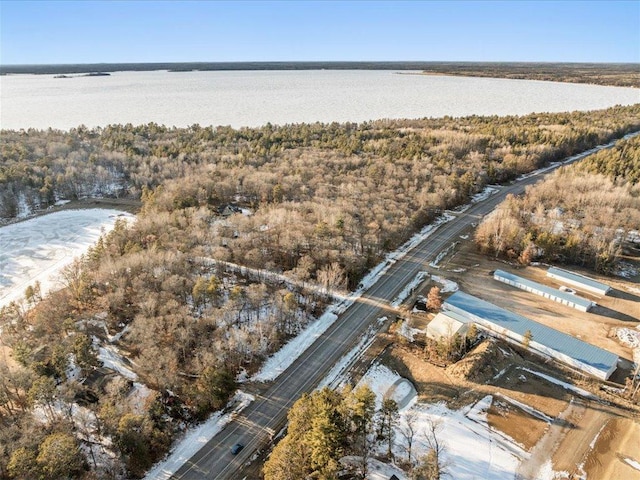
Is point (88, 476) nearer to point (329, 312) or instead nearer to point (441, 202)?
point (329, 312)

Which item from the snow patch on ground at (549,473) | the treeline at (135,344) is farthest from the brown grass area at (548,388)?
the treeline at (135,344)

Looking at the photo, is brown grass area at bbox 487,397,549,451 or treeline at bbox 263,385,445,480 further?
brown grass area at bbox 487,397,549,451

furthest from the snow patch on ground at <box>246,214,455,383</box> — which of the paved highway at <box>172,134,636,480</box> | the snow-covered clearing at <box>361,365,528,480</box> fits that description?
the snow-covered clearing at <box>361,365,528,480</box>

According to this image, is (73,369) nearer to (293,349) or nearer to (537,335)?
(293,349)

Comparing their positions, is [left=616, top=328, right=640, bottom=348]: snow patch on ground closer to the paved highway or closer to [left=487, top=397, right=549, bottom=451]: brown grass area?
[left=487, top=397, right=549, bottom=451]: brown grass area

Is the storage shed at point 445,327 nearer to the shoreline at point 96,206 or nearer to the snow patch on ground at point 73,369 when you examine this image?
the snow patch on ground at point 73,369

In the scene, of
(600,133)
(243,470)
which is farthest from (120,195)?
(600,133)
